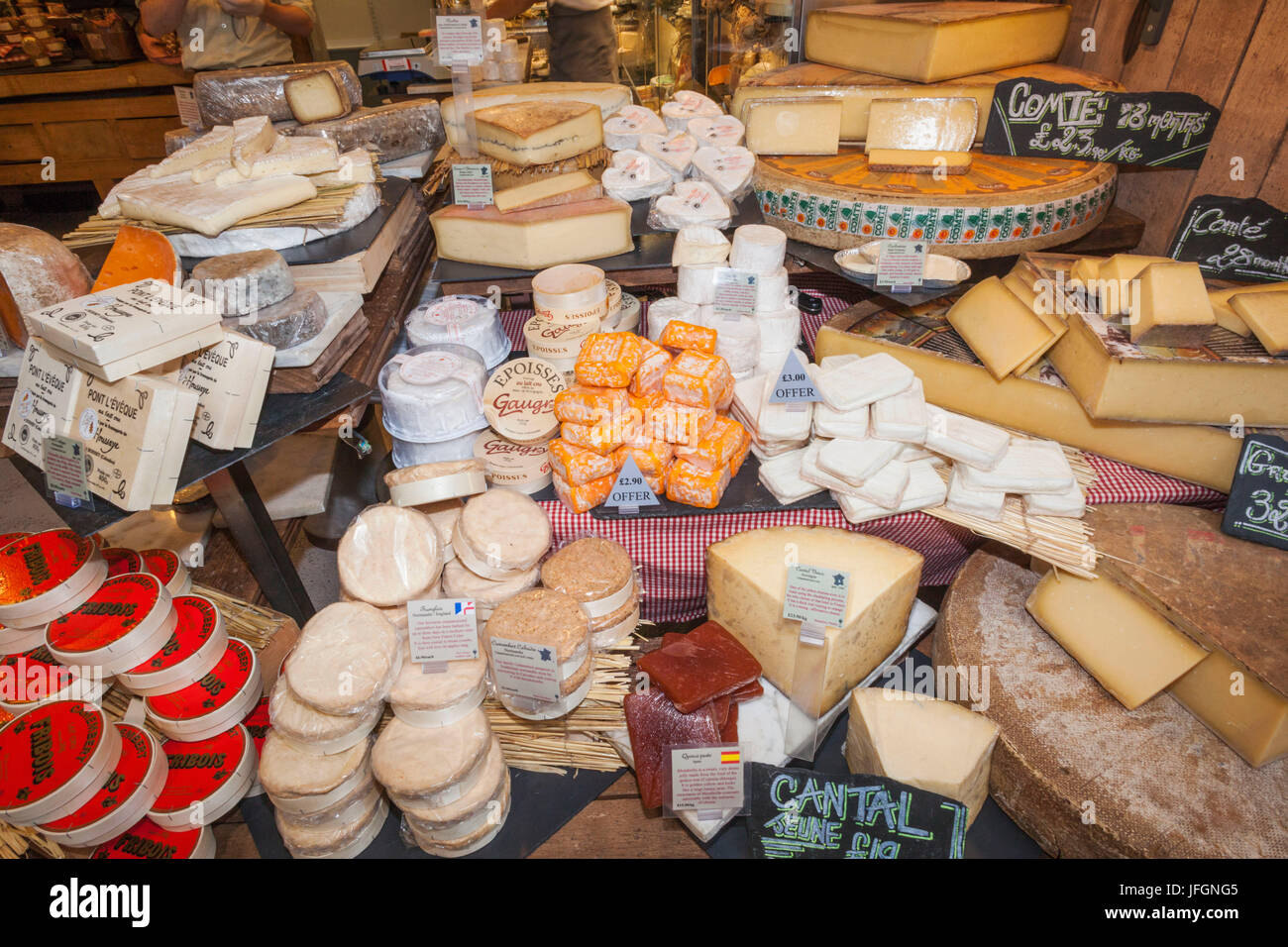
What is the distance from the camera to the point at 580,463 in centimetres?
179

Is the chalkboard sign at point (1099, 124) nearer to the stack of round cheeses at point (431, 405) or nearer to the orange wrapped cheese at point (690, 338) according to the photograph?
the orange wrapped cheese at point (690, 338)

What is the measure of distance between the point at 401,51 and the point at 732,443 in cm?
421

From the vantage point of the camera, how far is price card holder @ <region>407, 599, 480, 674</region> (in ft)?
5.00

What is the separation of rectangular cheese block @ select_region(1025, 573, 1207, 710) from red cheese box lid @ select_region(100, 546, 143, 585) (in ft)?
7.94

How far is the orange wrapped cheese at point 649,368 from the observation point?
6.20ft

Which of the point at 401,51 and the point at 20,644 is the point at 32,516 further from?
the point at 401,51

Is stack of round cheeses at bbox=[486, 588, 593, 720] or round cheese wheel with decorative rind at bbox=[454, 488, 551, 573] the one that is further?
round cheese wheel with decorative rind at bbox=[454, 488, 551, 573]

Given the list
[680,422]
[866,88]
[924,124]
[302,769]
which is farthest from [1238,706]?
[866,88]

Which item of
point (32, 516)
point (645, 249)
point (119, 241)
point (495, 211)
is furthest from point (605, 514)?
point (32, 516)

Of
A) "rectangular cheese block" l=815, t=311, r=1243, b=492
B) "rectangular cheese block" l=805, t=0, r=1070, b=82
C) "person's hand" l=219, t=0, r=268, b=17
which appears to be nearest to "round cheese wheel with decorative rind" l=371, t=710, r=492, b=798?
"rectangular cheese block" l=815, t=311, r=1243, b=492

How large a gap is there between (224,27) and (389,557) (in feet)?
12.3

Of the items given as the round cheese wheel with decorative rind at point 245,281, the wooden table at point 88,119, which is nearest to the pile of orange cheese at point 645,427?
the round cheese wheel with decorative rind at point 245,281

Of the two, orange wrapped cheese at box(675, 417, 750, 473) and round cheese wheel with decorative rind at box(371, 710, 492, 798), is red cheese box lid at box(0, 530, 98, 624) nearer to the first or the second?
round cheese wheel with decorative rind at box(371, 710, 492, 798)

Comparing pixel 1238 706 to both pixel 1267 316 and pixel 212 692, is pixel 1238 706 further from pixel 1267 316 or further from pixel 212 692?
pixel 212 692
